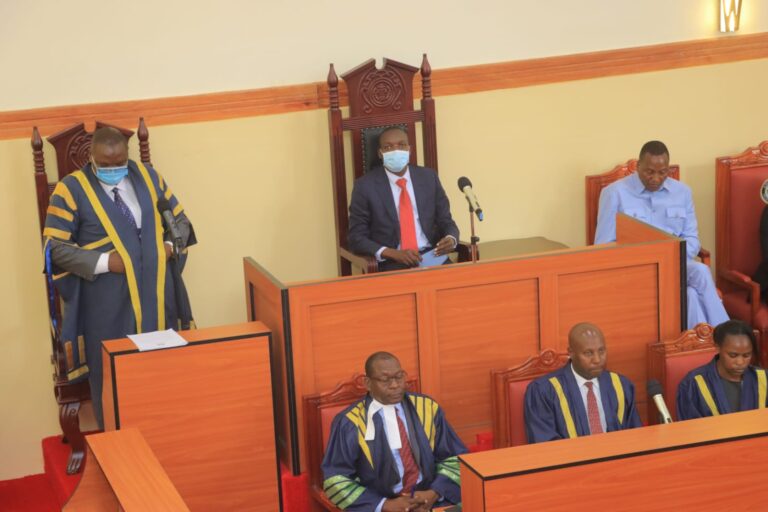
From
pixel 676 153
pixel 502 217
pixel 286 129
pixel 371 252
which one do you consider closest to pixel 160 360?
pixel 371 252

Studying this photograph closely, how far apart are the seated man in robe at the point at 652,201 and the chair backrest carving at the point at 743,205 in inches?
21.1

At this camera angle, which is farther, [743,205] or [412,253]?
[743,205]

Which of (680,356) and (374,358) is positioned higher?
(374,358)

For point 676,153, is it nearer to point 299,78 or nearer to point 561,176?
point 561,176

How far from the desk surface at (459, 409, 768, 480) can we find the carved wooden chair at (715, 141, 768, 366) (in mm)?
3087

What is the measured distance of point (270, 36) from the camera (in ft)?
22.2

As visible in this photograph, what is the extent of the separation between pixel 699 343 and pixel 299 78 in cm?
255

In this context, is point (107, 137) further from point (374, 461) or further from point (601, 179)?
point (601, 179)

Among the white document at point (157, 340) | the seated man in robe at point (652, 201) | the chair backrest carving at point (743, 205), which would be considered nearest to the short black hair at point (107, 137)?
the white document at point (157, 340)

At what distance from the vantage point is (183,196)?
22.0 ft

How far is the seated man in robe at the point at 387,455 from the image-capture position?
495 cm

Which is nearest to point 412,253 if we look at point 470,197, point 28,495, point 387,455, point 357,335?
point 470,197

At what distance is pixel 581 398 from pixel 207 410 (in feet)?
4.99

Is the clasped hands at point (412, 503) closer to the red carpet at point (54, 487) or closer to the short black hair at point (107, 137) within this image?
the red carpet at point (54, 487)
